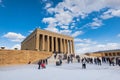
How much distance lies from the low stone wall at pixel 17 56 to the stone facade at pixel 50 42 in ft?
28.4

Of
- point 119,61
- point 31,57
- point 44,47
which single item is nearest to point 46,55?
point 31,57

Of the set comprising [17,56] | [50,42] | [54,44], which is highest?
[50,42]

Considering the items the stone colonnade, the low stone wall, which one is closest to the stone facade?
the stone colonnade

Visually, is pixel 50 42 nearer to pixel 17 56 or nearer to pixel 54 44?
pixel 54 44

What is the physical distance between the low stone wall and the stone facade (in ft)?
28.4

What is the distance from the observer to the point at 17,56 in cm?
2508

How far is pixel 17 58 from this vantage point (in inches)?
985

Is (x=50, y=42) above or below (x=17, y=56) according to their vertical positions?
above

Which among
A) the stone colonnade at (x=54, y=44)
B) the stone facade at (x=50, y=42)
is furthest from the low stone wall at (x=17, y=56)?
the stone colonnade at (x=54, y=44)

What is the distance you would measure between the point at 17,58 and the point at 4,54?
2318 mm

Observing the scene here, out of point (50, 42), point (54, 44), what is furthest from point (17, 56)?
point (54, 44)

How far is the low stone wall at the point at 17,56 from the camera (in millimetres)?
23609

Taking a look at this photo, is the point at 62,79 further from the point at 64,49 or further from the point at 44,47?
the point at 64,49

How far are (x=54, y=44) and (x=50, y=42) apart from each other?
4.42 ft
